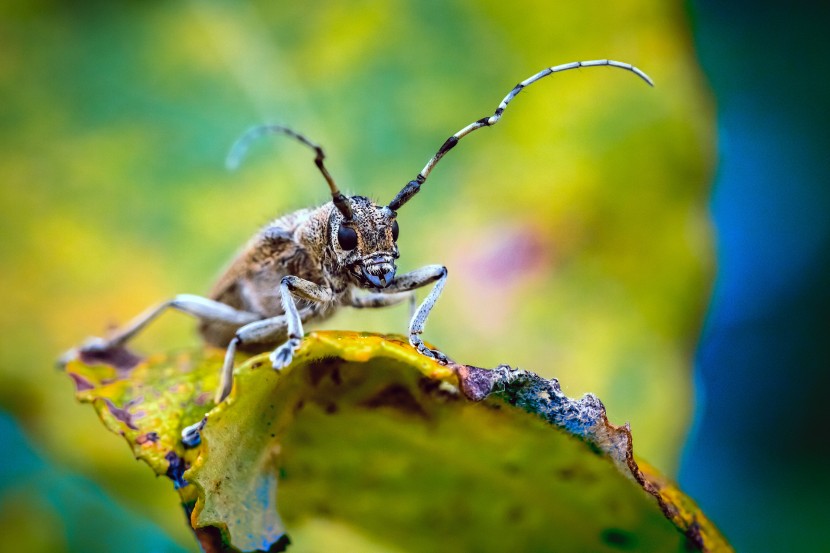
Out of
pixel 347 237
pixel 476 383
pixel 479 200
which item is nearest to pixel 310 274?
pixel 347 237

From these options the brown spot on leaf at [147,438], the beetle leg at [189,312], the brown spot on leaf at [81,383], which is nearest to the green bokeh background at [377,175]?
the beetle leg at [189,312]

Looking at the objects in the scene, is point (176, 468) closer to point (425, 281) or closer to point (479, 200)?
point (425, 281)

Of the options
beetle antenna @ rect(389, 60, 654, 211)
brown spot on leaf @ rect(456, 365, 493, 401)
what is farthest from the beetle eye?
brown spot on leaf @ rect(456, 365, 493, 401)

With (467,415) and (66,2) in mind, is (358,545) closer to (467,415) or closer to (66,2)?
(467,415)

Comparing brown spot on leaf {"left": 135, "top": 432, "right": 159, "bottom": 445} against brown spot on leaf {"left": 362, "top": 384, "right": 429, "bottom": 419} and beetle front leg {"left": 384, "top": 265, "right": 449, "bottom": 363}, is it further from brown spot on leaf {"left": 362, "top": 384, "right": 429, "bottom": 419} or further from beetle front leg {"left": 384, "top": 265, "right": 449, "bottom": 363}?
Answer: beetle front leg {"left": 384, "top": 265, "right": 449, "bottom": 363}

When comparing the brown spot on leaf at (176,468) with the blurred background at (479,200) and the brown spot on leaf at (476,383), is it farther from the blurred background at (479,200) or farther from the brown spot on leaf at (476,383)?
the blurred background at (479,200)

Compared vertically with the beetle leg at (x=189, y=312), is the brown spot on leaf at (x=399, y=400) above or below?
below
